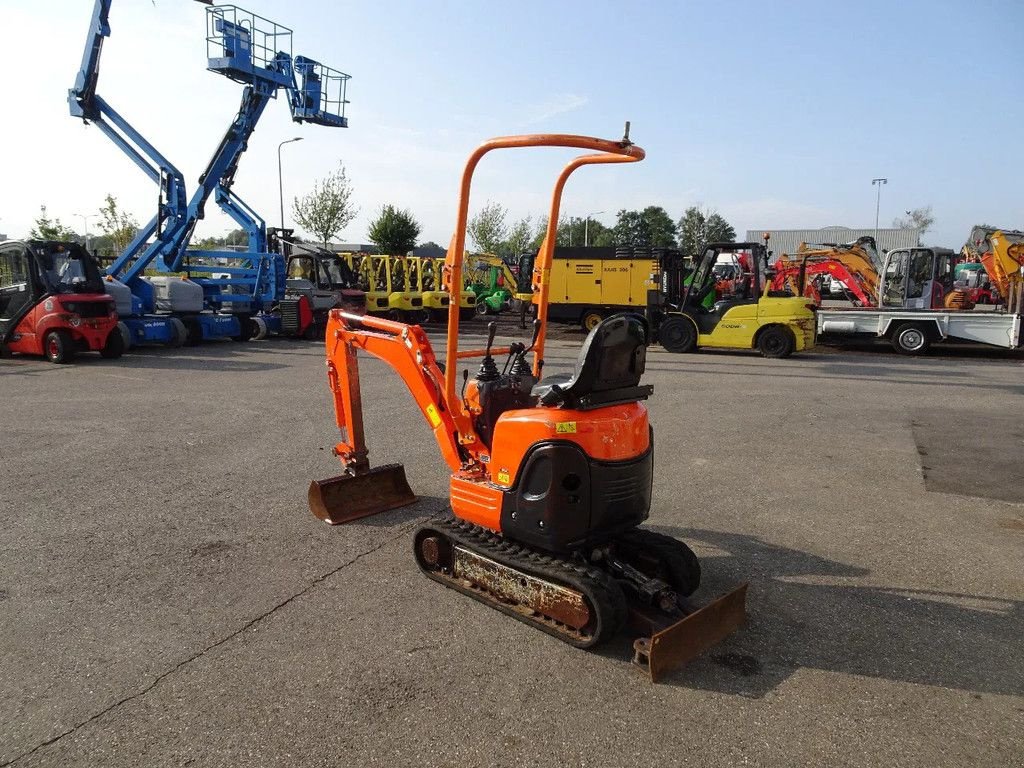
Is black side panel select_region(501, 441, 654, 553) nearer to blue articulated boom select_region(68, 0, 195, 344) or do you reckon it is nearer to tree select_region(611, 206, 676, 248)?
blue articulated boom select_region(68, 0, 195, 344)

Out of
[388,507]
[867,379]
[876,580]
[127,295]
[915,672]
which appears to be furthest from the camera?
[127,295]

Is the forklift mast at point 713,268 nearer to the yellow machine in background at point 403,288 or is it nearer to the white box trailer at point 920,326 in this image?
the white box trailer at point 920,326

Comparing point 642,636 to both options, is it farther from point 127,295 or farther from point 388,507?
point 127,295

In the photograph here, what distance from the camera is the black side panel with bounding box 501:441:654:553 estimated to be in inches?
152

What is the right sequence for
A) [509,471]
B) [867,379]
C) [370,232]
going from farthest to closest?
[370,232] < [867,379] < [509,471]

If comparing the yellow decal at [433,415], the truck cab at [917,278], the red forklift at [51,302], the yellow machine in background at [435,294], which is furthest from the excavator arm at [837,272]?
the yellow decal at [433,415]

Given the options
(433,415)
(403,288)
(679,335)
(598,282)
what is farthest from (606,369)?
(403,288)

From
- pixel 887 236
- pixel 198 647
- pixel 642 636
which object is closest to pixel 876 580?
pixel 642 636

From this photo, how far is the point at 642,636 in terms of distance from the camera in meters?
3.85

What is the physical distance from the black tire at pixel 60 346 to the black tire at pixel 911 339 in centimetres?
1857

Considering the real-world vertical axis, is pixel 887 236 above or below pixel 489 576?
above

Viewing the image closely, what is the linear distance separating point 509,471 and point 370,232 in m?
47.6

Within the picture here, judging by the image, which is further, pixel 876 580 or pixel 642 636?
pixel 876 580

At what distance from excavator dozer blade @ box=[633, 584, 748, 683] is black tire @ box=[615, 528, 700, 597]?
0.32 meters
